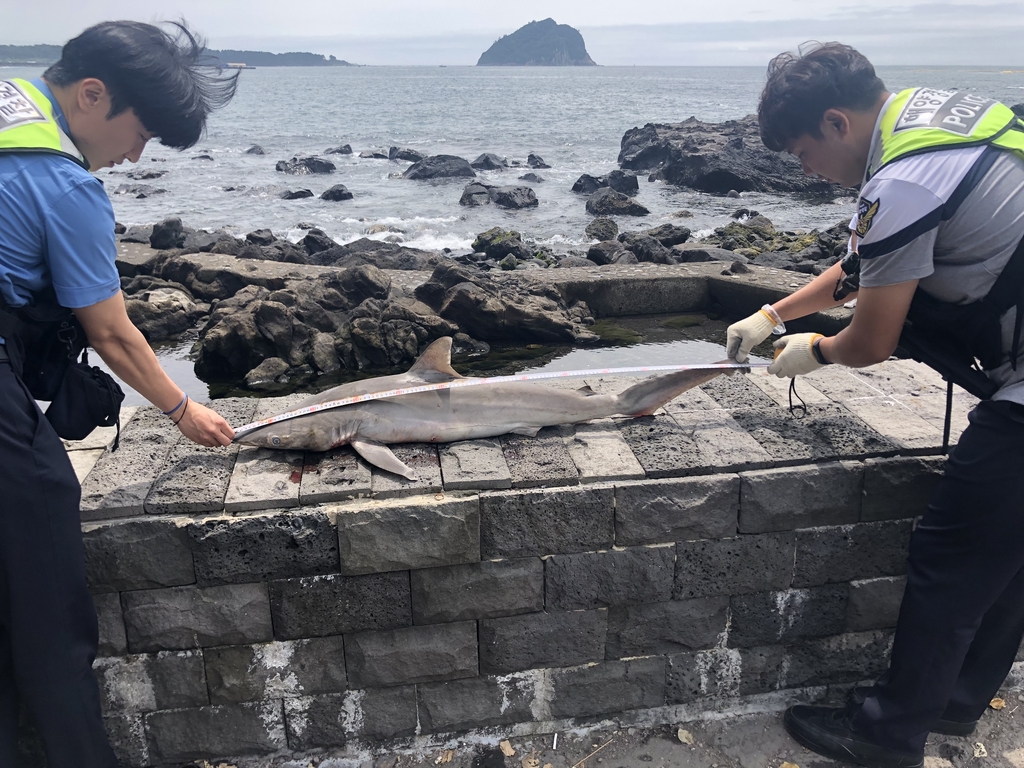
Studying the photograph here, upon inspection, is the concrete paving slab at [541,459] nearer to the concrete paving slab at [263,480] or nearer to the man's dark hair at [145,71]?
the concrete paving slab at [263,480]

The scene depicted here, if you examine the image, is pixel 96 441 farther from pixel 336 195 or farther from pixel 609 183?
pixel 609 183

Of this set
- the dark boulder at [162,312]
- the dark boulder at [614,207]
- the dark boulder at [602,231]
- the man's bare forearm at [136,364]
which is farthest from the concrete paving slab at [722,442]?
the dark boulder at [614,207]

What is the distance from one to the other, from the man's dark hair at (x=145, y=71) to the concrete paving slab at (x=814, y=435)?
288cm

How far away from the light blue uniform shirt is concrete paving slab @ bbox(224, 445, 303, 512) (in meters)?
1.03

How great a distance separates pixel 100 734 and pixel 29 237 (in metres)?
1.88

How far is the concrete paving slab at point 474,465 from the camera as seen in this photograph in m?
3.49

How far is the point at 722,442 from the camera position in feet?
12.7

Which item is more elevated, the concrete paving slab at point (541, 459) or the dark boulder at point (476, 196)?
the concrete paving slab at point (541, 459)

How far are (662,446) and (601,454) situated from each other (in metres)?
0.31

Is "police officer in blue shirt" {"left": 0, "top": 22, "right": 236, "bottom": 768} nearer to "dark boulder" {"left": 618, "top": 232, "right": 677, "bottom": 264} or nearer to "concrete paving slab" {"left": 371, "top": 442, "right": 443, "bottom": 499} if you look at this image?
"concrete paving slab" {"left": 371, "top": 442, "right": 443, "bottom": 499}

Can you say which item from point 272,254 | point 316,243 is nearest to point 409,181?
point 316,243

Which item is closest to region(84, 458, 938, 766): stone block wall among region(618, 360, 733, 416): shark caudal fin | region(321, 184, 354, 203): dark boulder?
region(618, 360, 733, 416): shark caudal fin

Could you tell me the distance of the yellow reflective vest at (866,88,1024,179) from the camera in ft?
9.60

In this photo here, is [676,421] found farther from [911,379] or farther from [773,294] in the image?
[773,294]
